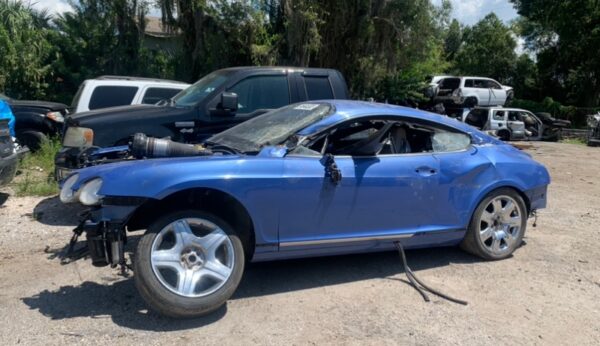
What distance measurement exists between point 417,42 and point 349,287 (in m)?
16.1

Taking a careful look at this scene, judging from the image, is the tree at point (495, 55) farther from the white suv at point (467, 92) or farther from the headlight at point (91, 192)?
the headlight at point (91, 192)

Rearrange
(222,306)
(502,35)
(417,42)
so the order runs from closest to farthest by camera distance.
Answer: (222,306), (417,42), (502,35)

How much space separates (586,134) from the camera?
2627 cm

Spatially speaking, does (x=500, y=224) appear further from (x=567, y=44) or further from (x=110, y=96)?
(x=567, y=44)

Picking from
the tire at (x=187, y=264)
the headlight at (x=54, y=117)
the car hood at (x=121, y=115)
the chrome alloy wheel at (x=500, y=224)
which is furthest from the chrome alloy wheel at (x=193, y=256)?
the headlight at (x=54, y=117)

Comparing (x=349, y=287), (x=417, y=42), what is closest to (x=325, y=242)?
(x=349, y=287)

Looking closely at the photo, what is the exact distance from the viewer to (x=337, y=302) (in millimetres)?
4273

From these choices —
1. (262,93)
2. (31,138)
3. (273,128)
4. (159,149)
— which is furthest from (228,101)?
(31,138)

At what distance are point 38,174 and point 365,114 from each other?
7.06 m

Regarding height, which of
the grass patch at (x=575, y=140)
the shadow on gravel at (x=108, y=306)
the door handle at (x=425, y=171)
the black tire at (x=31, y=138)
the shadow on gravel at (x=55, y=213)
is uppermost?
the door handle at (x=425, y=171)

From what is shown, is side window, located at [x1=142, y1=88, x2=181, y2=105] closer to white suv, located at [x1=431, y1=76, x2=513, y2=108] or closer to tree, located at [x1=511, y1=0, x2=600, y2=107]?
white suv, located at [x1=431, y1=76, x2=513, y2=108]

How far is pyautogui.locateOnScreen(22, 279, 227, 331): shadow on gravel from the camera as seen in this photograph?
380 centimetres

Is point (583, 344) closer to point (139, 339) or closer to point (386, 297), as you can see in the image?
Answer: point (386, 297)

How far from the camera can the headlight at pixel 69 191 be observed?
3.98 metres
